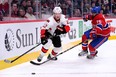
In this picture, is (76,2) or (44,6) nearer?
(44,6)

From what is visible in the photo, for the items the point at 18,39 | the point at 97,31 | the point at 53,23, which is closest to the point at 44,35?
the point at 53,23

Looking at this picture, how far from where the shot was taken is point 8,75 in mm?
5141

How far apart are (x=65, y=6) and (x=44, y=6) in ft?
5.24

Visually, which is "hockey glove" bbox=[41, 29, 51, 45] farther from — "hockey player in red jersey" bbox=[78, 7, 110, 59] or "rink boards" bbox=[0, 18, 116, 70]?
"hockey player in red jersey" bbox=[78, 7, 110, 59]

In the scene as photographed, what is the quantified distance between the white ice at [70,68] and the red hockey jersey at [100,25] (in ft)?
1.71

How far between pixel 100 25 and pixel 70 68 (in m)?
1.36

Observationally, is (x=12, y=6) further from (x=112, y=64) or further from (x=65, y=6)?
(x=65, y=6)

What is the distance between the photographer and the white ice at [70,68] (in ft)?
17.1

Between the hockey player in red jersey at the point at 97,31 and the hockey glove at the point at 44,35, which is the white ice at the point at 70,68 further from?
the hockey glove at the point at 44,35

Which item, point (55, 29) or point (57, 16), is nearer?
point (57, 16)

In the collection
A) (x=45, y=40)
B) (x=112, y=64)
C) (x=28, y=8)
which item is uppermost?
(x=28, y=8)

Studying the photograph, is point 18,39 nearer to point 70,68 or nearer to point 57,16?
point 57,16

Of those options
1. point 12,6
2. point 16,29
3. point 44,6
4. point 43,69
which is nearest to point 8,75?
point 43,69

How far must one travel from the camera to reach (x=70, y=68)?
19.3 ft
